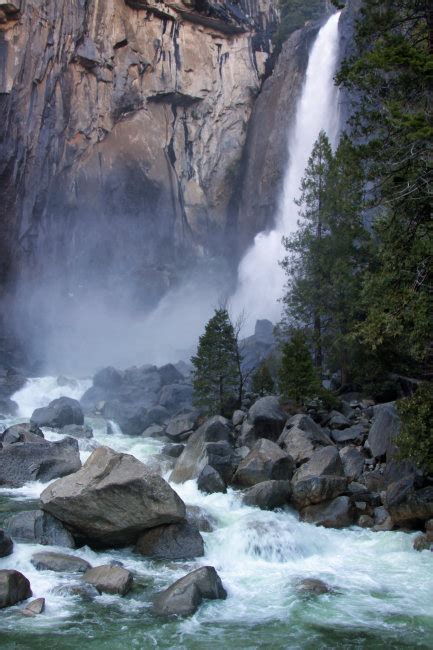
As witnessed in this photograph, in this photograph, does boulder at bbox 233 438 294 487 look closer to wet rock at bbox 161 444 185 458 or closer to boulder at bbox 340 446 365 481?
boulder at bbox 340 446 365 481

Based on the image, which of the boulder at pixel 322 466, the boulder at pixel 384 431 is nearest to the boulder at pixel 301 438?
the boulder at pixel 322 466

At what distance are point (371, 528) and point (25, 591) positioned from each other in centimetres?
865

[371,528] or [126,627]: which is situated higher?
[371,528]

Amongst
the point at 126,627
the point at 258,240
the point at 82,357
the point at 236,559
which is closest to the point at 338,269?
the point at 236,559

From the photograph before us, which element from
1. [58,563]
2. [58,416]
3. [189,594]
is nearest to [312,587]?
[189,594]

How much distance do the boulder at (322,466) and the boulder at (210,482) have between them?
2.22 m

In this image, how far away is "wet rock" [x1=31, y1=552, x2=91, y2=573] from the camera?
11.7m

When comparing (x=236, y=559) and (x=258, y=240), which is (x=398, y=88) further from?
(x=258, y=240)

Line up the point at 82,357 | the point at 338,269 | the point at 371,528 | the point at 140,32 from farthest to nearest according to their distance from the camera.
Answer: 1. the point at 82,357
2. the point at 140,32
3. the point at 338,269
4. the point at 371,528

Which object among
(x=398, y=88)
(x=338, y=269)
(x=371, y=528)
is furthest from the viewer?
(x=338, y=269)

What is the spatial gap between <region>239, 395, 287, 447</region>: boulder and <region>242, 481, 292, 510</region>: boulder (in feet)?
15.3

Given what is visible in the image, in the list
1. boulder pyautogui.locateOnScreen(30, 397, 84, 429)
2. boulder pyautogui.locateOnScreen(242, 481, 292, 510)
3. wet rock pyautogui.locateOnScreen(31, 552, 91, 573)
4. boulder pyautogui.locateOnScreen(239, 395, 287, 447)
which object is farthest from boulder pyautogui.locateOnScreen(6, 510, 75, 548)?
boulder pyautogui.locateOnScreen(30, 397, 84, 429)

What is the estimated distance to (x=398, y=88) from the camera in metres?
13.1

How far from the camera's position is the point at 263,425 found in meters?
21.6
